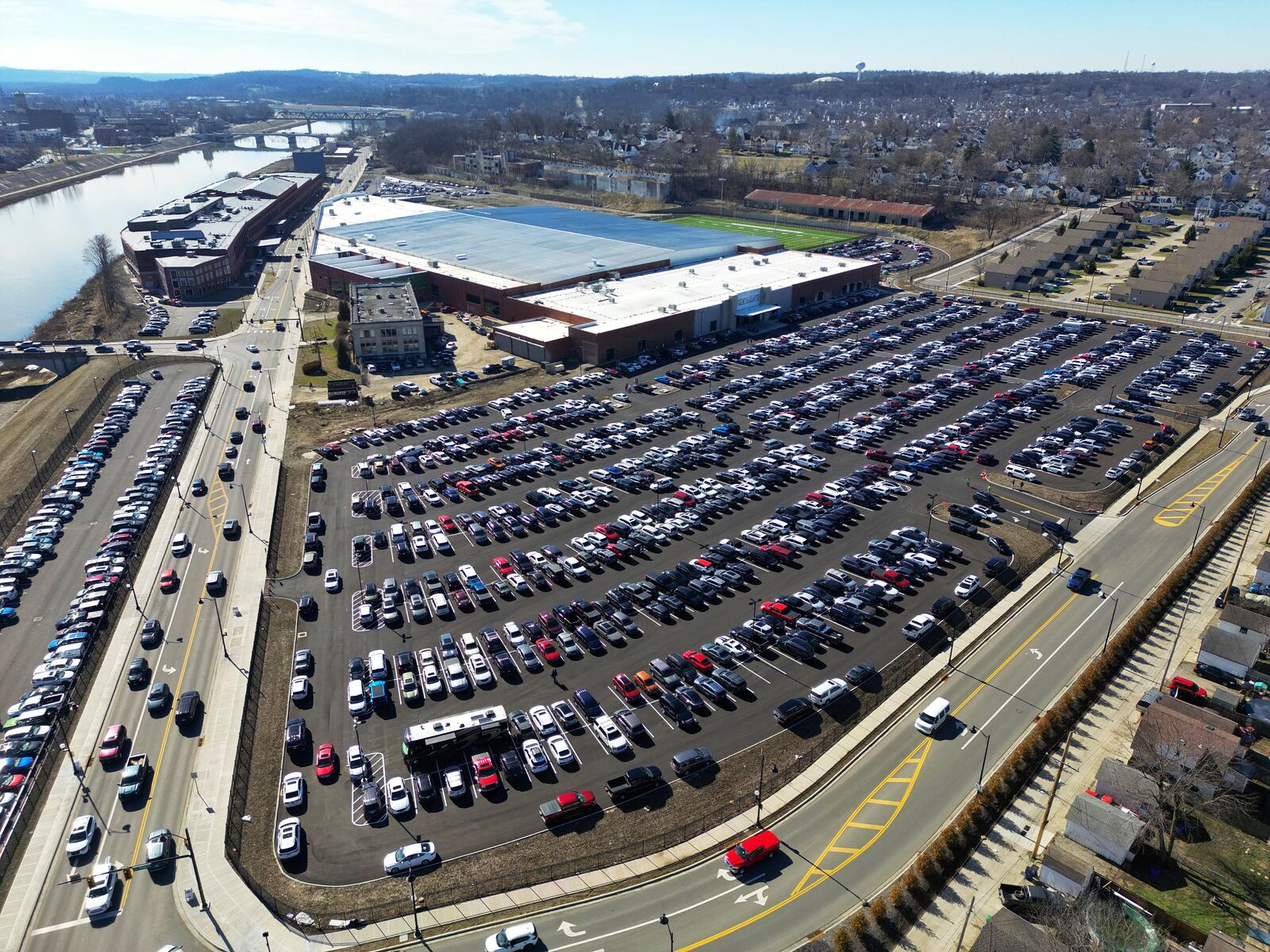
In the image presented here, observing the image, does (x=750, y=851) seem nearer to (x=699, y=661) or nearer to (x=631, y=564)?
(x=699, y=661)

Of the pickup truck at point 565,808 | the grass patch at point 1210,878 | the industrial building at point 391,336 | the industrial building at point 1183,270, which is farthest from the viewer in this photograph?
the industrial building at point 1183,270

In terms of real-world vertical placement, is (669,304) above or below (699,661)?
above

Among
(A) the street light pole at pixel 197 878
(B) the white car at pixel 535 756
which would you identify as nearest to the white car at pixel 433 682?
(B) the white car at pixel 535 756

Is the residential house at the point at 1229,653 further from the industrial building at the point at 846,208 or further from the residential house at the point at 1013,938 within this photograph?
the industrial building at the point at 846,208

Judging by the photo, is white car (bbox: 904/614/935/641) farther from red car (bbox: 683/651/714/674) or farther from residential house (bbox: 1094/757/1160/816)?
red car (bbox: 683/651/714/674)

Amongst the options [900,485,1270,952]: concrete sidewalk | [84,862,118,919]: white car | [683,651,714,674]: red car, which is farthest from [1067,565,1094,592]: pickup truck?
[84,862,118,919]: white car

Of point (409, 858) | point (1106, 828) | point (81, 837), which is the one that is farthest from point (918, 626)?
point (81, 837)

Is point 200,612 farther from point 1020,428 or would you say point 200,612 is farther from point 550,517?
point 1020,428
